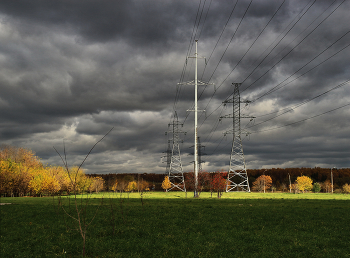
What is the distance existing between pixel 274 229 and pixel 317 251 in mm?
4244

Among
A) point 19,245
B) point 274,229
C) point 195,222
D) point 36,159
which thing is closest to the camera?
point 19,245

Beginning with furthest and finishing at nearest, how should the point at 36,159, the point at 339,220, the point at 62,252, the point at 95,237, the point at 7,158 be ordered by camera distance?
1. the point at 36,159
2. the point at 7,158
3. the point at 339,220
4. the point at 95,237
5. the point at 62,252

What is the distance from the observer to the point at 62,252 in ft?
36.8

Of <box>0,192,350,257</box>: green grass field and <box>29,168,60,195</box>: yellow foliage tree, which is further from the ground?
<box>0,192,350,257</box>: green grass field

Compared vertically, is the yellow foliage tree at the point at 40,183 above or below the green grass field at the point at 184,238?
below

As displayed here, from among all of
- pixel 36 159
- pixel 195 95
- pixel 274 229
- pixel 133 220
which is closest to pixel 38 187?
pixel 36 159

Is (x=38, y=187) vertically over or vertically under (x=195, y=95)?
under

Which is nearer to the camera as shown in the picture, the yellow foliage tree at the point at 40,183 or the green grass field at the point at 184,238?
the green grass field at the point at 184,238

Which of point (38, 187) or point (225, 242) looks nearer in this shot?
point (225, 242)

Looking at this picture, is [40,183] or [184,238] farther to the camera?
[40,183]

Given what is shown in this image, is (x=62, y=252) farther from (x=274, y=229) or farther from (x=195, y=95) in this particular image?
(x=195, y=95)

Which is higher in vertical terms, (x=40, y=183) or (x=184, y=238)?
(x=184, y=238)

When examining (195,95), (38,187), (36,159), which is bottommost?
(38,187)

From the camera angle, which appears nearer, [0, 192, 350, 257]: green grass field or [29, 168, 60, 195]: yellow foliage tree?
[0, 192, 350, 257]: green grass field
